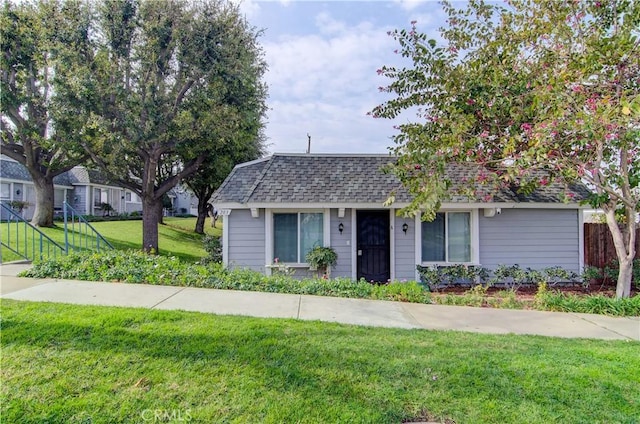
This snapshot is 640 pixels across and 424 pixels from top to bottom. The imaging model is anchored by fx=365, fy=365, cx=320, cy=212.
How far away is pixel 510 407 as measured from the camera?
9.67ft

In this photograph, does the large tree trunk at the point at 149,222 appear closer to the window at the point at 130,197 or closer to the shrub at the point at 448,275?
the shrub at the point at 448,275

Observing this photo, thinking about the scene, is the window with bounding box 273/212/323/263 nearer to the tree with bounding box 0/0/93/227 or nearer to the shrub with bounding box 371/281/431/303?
the shrub with bounding box 371/281/431/303

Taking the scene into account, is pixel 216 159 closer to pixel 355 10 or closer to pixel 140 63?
pixel 140 63

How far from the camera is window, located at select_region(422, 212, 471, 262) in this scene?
10.3 m

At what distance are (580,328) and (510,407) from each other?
3432 millimetres

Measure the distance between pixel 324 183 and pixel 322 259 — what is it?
7.15 ft

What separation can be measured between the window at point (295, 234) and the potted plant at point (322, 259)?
33 centimetres

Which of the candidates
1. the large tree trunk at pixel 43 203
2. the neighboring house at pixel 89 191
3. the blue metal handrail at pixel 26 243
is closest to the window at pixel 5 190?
the neighboring house at pixel 89 191

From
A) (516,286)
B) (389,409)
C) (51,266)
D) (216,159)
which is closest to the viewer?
(389,409)

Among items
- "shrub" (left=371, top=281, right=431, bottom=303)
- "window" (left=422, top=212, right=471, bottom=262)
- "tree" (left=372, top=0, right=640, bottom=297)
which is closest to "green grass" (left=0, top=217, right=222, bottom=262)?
"window" (left=422, top=212, right=471, bottom=262)

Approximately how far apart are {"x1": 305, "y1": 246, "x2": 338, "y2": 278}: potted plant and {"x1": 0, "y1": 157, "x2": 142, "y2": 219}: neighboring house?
833 inches

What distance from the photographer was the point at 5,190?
2209 cm

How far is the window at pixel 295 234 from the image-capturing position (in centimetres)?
1020

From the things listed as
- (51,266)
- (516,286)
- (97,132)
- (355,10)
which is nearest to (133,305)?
(51,266)
